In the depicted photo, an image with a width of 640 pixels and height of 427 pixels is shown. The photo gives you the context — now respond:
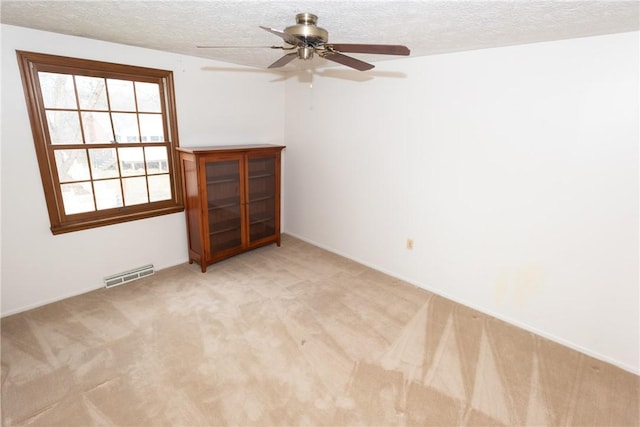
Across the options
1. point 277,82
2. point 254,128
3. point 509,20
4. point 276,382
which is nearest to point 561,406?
point 276,382

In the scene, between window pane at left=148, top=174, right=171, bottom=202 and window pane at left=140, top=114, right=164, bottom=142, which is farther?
window pane at left=148, top=174, right=171, bottom=202

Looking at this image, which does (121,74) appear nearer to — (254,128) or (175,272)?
(254,128)

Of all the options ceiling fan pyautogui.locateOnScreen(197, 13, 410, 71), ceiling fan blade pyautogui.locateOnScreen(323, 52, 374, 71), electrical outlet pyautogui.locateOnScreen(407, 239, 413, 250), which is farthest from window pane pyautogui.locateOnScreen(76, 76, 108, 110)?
electrical outlet pyautogui.locateOnScreen(407, 239, 413, 250)

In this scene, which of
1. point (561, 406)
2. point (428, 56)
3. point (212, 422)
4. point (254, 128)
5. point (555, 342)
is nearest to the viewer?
point (212, 422)

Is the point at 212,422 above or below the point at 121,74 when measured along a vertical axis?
below

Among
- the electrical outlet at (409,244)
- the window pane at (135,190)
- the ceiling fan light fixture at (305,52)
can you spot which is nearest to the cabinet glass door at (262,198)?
the window pane at (135,190)

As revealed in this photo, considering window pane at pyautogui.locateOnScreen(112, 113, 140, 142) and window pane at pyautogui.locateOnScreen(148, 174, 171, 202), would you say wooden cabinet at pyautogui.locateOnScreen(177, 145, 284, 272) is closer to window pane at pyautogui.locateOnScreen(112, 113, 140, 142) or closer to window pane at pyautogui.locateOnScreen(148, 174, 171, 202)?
window pane at pyautogui.locateOnScreen(148, 174, 171, 202)

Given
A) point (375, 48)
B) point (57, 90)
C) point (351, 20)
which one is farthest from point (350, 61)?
point (57, 90)

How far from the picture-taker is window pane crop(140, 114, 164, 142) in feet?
10.4

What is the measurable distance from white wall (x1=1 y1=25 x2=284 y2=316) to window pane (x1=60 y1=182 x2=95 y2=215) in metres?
0.18

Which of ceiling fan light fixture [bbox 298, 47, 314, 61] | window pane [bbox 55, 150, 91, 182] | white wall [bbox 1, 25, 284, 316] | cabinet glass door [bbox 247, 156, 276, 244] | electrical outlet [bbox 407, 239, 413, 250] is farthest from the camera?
cabinet glass door [bbox 247, 156, 276, 244]

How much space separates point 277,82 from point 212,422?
3843mm

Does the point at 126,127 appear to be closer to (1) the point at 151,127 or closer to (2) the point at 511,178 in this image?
(1) the point at 151,127

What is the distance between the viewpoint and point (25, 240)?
2.65 metres
